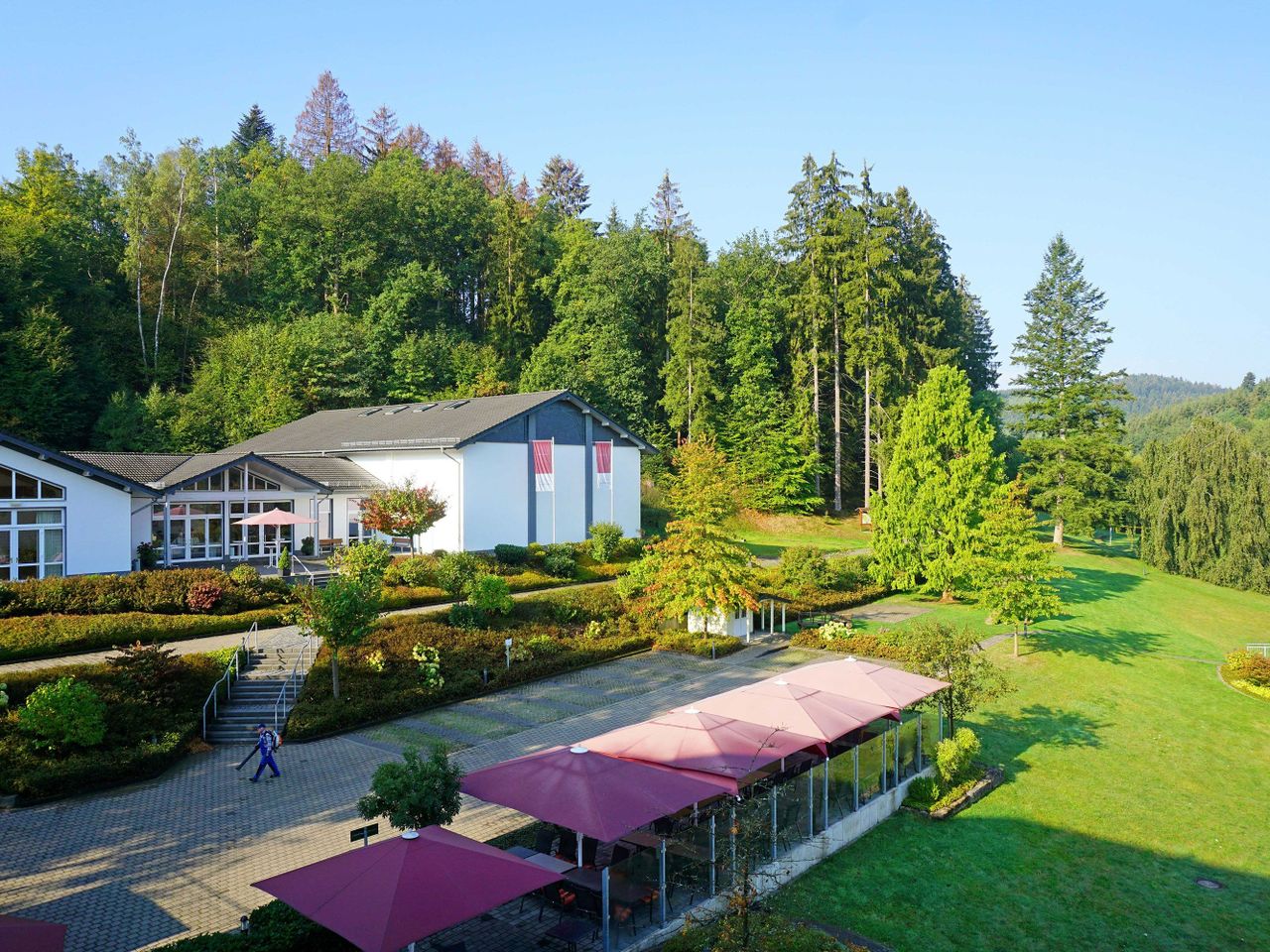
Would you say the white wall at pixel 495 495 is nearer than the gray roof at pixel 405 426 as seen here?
Yes

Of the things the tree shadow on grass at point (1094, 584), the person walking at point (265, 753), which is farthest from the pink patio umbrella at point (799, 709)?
the tree shadow on grass at point (1094, 584)

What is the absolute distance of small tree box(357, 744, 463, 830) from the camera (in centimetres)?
1155

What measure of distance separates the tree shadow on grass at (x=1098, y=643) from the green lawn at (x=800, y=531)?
711 inches

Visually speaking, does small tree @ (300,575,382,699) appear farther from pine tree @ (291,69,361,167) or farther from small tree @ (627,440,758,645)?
pine tree @ (291,69,361,167)

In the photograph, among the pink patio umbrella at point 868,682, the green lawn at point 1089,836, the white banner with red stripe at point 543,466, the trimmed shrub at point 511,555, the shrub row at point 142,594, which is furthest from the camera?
the white banner with red stripe at point 543,466

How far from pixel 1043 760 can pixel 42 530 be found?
28.3 m

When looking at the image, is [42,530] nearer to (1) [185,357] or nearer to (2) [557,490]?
(2) [557,490]

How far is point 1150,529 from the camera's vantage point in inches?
1953

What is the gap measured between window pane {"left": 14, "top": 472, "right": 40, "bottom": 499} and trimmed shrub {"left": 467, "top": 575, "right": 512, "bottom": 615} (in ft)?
43.0

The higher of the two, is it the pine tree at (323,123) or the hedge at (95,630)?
the pine tree at (323,123)

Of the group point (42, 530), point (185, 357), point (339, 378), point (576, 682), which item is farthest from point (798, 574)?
point (185, 357)

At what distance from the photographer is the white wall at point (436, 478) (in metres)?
34.9

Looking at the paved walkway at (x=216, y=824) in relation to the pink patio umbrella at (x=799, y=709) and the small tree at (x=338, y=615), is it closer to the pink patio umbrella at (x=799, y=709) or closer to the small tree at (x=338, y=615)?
the small tree at (x=338, y=615)

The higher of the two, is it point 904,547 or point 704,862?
point 904,547
